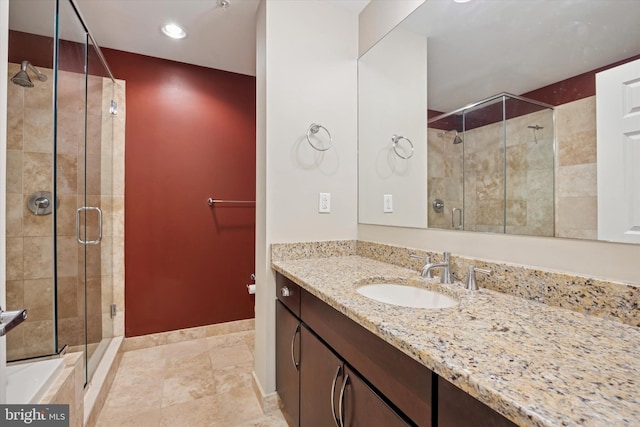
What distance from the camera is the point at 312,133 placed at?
5.56 ft

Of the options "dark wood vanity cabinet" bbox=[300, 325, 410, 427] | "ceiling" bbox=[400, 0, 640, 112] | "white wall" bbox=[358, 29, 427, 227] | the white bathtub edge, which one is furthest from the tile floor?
"ceiling" bbox=[400, 0, 640, 112]

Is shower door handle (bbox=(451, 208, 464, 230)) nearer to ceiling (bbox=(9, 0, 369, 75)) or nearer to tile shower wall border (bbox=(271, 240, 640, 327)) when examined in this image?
tile shower wall border (bbox=(271, 240, 640, 327))

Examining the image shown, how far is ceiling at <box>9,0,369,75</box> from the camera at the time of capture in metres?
1.58

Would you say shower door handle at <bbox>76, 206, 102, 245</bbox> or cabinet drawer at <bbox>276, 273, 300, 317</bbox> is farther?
shower door handle at <bbox>76, 206, 102, 245</bbox>

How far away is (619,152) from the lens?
78 centimetres

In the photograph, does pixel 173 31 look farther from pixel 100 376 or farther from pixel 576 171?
pixel 576 171

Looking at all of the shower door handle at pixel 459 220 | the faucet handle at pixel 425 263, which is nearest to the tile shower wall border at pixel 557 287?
the faucet handle at pixel 425 263

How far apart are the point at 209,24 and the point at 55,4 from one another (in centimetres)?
81

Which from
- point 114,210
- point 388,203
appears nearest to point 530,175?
point 388,203

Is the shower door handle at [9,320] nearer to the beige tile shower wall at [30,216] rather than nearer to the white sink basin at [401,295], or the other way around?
the white sink basin at [401,295]

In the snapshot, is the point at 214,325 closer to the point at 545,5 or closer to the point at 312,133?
the point at 312,133

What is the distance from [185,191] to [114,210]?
0.53m

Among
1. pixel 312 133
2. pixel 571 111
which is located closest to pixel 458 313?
pixel 571 111

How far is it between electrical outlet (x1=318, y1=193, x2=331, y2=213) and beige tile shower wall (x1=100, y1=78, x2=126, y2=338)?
165cm
